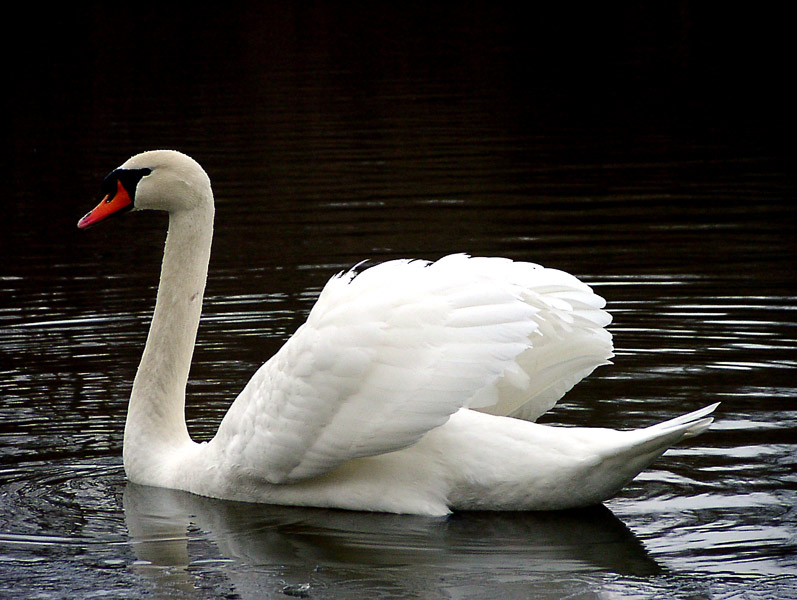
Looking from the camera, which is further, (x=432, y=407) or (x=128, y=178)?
(x=128, y=178)

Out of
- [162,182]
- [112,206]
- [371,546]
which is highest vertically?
[162,182]

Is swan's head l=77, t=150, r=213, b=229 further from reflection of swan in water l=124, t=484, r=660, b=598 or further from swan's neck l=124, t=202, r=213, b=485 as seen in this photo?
reflection of swan in water l=124, t=484, r=660, b=598

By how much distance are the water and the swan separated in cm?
19

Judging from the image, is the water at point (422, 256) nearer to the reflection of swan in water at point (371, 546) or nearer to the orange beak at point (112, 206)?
the reflection of swan in water at point (371, 546)

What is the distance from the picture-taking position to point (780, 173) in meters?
17.5

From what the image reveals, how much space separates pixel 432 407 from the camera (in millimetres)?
5977

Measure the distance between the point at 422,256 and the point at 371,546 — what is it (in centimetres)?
728

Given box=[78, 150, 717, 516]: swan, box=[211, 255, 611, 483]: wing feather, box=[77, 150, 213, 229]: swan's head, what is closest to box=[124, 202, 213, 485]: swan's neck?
box=[77, 150, 213, 229]: swan's head

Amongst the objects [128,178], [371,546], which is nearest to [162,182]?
[128,178]

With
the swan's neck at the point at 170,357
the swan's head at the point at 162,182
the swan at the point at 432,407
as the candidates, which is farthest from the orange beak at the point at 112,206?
the swan at the point at 432,407

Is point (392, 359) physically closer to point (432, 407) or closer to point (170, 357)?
point (432, 407)

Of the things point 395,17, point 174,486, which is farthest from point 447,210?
point 395,17

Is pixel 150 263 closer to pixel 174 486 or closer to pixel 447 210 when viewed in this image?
pixel 447 210

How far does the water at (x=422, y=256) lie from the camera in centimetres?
584
